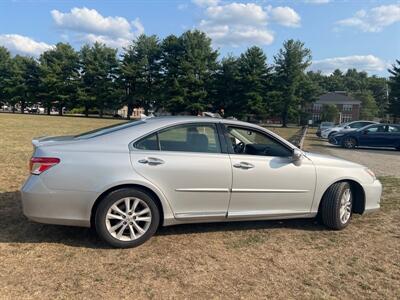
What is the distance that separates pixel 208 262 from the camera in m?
4.31

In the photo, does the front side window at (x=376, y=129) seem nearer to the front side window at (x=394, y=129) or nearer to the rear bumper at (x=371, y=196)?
the front side window at (x=394, y=129)

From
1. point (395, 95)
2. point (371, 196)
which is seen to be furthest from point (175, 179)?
point (395, 95)

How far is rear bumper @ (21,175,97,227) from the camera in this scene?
4.43 m

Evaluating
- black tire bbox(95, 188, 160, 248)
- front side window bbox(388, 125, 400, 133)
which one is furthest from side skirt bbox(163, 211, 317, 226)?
front side window bbox(388, 125, 400, 133)

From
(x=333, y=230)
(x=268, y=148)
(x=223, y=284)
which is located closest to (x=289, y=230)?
(x=333, y=230)

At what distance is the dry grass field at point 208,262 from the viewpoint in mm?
3665

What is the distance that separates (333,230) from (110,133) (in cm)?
329

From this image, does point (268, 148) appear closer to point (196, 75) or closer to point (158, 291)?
point (158, 291)

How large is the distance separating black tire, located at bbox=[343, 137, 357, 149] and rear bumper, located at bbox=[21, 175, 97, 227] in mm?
19446

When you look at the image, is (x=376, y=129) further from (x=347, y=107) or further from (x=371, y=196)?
(x=347, y=107)

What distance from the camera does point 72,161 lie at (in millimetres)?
4477

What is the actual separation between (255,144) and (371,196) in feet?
6.25

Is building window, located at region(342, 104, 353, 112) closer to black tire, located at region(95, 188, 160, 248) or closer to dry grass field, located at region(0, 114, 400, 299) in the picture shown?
dry grass field, located at region(0, 114, 400, 299)

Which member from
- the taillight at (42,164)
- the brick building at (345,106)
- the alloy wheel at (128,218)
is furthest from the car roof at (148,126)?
the brick building at (345,106)
